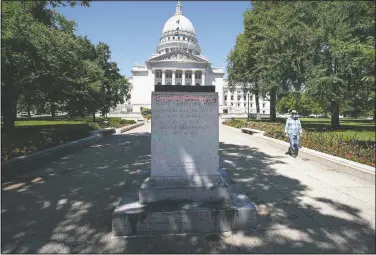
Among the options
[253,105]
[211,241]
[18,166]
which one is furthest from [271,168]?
[253,105]

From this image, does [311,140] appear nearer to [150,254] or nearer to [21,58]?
[150,254]

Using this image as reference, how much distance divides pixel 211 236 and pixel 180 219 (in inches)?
20.5

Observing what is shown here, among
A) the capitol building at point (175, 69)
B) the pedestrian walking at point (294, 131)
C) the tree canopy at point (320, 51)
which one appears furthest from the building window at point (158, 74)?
the pedestrian walking at point (294, 131)

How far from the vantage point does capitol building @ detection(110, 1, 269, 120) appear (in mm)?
86875

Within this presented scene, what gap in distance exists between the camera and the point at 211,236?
386 centimetres

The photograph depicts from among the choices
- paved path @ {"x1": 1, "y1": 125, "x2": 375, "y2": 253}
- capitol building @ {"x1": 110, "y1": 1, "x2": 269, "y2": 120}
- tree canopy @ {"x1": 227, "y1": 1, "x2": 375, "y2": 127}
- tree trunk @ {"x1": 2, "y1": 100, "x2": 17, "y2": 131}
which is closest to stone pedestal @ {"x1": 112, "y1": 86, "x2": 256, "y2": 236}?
paved path @ {"x1": 1, "y1": 125, "x2": 375, "y2": 253}

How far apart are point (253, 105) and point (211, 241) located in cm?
10922

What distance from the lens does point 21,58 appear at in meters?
11.4

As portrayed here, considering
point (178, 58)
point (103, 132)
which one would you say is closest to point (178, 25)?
point (178, 58)

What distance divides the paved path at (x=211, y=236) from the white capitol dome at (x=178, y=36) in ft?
299

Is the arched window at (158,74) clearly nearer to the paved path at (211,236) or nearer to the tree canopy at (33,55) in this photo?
the tree canopy at (33,55)

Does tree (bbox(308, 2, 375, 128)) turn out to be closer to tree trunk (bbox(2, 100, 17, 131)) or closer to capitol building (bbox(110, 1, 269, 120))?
tree trunk (bbox(2, 100, 17, 131))

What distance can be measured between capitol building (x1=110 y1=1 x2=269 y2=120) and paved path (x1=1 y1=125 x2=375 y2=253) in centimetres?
7614

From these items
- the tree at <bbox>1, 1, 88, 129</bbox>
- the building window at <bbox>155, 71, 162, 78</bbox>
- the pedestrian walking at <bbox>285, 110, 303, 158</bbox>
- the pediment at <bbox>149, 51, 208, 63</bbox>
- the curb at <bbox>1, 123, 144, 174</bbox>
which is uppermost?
the pediment at <bbox>149, 51, 208, 63</bbox>
